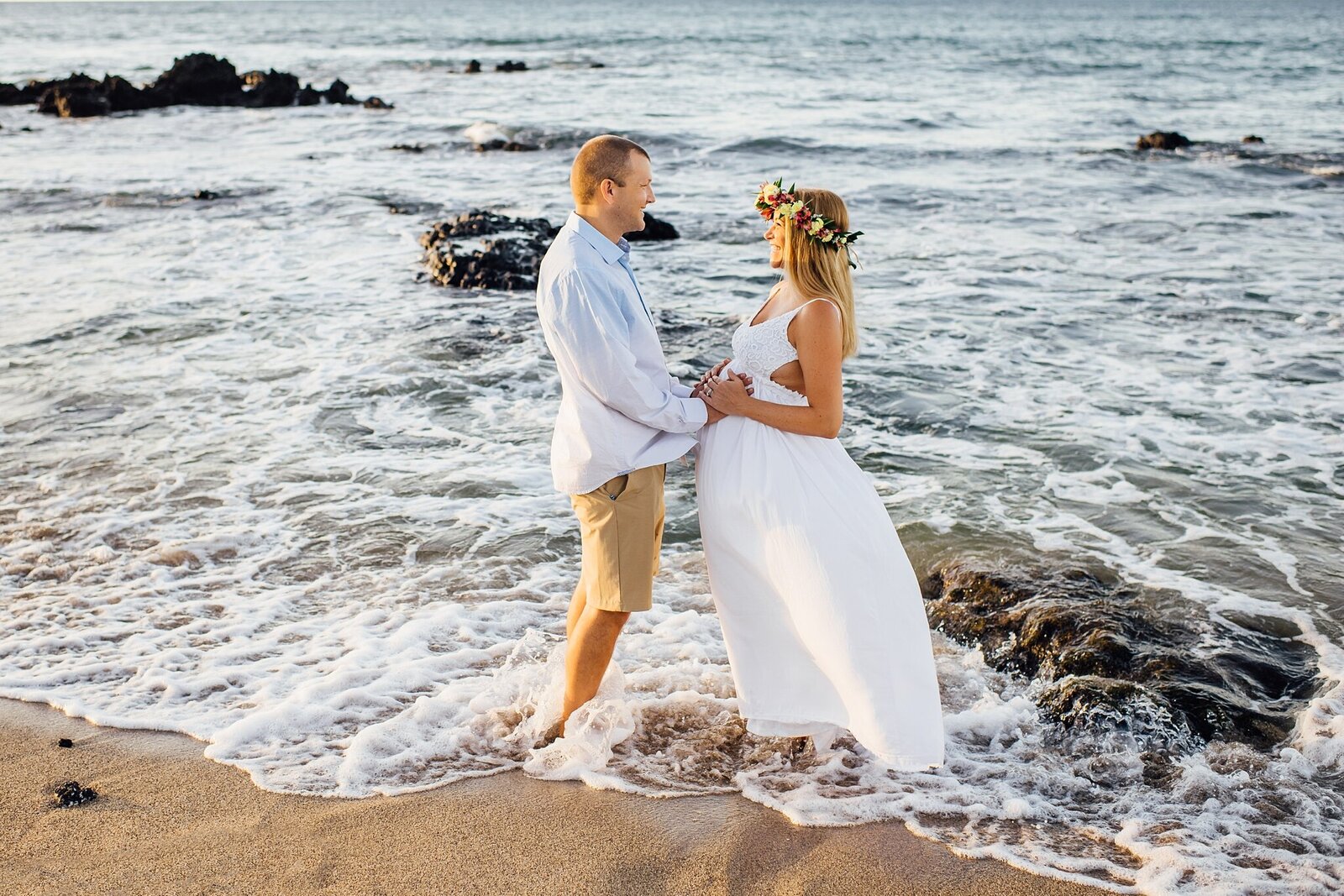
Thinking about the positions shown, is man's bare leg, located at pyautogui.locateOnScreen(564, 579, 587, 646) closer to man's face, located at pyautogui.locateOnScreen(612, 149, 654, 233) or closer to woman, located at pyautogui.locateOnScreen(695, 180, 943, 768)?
woman, located at pyautogui.locateOnScreen(695, 180, 943, 768)

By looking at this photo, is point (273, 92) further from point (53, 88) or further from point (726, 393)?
point (726, 393)

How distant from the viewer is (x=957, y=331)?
35.1ft

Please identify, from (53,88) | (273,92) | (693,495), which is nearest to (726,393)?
(693,495)

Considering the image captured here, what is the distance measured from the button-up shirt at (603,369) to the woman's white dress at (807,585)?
25 centimetres

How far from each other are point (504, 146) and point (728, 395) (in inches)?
834

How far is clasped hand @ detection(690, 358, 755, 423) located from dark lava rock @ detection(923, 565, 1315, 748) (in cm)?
191

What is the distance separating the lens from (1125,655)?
4973 millimetres

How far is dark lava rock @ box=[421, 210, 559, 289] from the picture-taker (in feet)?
40.3

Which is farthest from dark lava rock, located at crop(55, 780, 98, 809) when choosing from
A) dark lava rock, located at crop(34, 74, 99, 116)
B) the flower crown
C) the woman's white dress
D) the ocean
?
dark lava rock, located at crop(34, 74, 99, 116)

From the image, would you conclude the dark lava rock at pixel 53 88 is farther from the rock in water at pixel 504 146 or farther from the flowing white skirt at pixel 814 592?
the flowing white skirt at pixel 814 592

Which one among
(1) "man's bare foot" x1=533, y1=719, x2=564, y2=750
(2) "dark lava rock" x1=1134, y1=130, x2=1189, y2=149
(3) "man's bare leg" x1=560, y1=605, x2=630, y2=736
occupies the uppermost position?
(2) "dark lava rock" x1=1134, y1=130, x2=1189, y2=149

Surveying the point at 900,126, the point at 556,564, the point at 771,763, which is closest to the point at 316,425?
the point at 556,564

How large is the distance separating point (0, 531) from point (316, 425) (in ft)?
7.64

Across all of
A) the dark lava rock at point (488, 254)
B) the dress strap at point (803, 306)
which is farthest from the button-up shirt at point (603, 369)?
the dark lava rock at point (488, 254)
